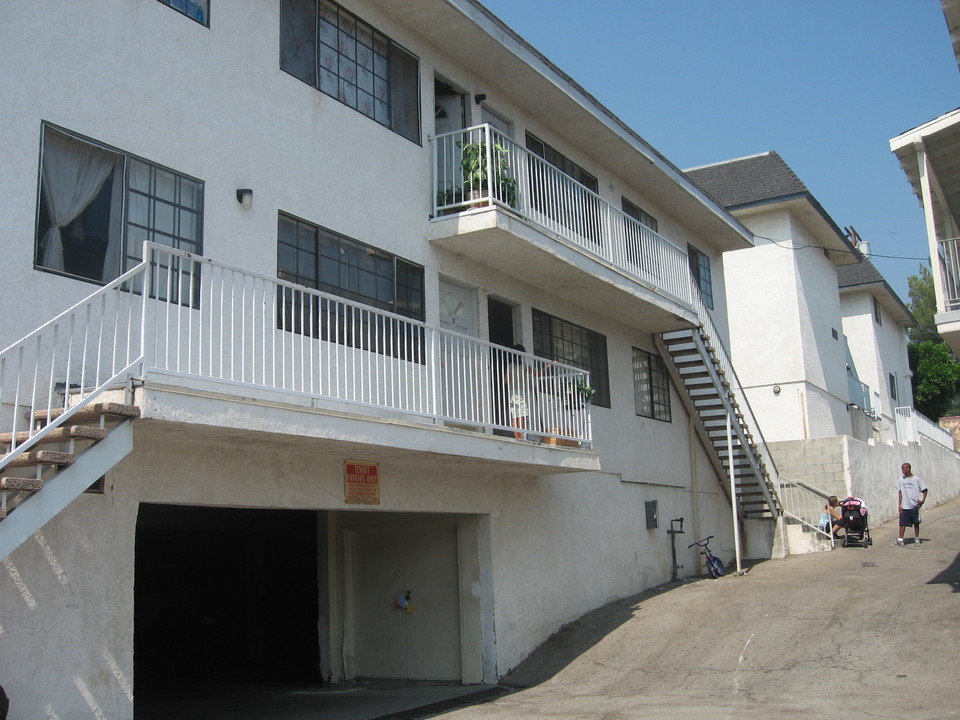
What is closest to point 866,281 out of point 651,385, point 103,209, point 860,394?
point 860,394

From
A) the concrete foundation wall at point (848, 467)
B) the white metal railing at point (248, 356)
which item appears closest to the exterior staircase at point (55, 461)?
the white metal railing at point (248, 356)

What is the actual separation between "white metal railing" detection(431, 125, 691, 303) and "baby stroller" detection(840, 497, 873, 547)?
18.2ft

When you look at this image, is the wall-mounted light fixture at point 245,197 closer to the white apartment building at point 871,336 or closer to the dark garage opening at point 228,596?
the dark garage opening at point 228,596

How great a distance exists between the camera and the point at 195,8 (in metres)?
10.8

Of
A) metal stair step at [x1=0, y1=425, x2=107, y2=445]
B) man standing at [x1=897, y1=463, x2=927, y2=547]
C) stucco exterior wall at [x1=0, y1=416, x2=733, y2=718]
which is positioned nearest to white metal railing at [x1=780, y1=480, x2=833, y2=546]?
man standing at [x1=897, y1=463, x2=927, y2=547]

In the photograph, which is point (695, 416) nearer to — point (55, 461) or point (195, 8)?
point (195, 8)

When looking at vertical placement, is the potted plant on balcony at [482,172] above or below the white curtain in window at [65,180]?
above

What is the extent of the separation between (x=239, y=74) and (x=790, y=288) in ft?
66.1

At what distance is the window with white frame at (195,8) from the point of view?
34.7ft

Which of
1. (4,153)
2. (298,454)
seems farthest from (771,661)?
(4,153)

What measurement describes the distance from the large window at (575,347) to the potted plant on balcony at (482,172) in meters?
2.88

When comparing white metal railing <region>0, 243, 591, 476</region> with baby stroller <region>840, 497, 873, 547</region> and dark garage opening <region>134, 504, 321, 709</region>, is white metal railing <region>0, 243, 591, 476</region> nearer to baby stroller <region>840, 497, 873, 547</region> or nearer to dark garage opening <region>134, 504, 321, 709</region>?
dark garage opening <region>134, 504, 321, 709</region>

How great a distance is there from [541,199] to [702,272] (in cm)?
887

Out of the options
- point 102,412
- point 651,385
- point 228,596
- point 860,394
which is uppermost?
point 860,394
